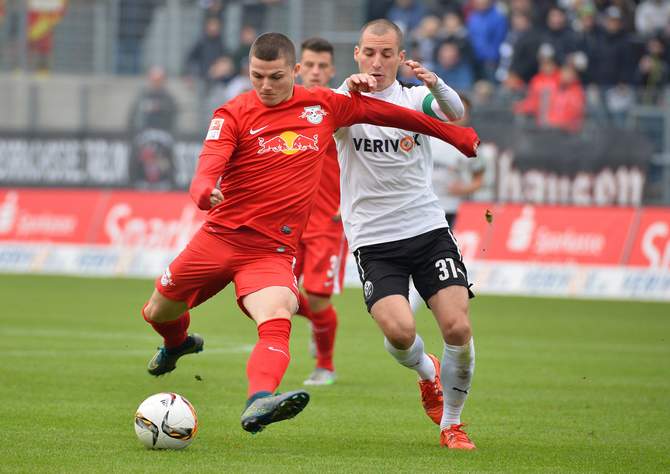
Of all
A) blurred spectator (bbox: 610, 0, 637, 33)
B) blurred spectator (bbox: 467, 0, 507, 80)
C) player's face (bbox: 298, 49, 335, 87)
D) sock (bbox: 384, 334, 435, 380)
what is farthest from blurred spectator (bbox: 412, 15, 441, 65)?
sock (bbox: 384, 334, 435, 380)

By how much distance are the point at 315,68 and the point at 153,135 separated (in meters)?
12.9

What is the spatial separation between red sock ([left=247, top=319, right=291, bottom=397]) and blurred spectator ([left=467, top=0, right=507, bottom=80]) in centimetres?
1757

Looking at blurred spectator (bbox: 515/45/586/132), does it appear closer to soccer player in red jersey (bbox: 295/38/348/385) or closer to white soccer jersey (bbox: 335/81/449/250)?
soccer player in red jersey (bbox: 295/38/348/385)

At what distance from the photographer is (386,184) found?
827 cm

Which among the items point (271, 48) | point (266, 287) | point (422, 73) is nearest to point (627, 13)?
point (422, 73)

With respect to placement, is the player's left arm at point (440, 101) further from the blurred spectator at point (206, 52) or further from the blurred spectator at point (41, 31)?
the blurred spectator at point (41, 31)

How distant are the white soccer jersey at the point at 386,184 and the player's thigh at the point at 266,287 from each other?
77 cm

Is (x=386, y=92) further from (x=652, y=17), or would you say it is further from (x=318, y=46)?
(x=652, y=17)

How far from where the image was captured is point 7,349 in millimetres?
12211

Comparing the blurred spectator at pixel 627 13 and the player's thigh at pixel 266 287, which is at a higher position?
the blurred spectator at pixel 627 13

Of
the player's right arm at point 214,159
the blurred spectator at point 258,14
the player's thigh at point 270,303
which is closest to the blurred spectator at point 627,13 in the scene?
the blurred spectator at point 258,14

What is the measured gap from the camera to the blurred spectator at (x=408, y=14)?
2505cm

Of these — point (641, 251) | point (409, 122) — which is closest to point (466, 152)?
point (409, 122)

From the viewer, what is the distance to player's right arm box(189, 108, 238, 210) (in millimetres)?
6828
